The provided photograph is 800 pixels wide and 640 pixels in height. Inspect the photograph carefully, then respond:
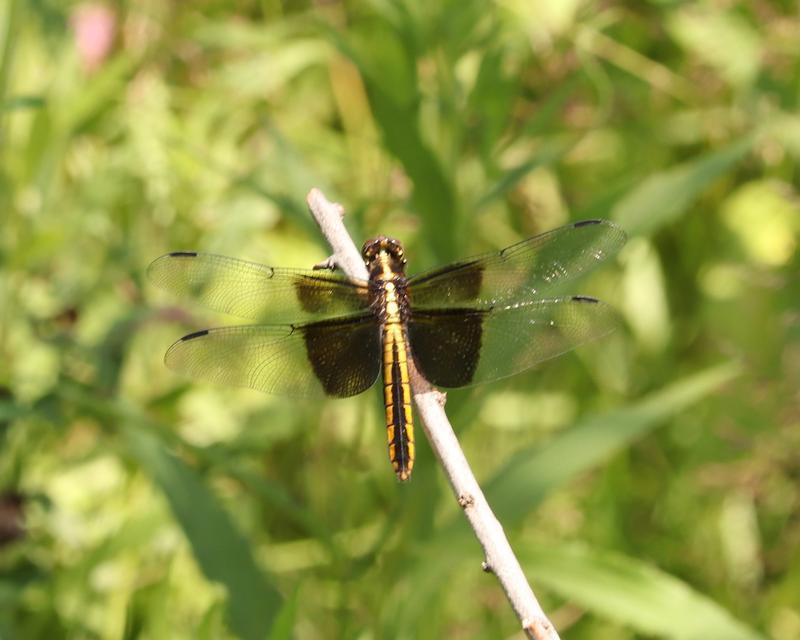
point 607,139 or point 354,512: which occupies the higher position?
point 607,139

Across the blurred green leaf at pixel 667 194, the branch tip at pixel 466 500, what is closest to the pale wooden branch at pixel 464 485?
the branch tip at pixel 466 500

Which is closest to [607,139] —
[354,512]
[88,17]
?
[354,512]

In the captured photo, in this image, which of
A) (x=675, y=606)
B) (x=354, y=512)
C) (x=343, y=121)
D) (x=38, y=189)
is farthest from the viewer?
(x=343, y=121)

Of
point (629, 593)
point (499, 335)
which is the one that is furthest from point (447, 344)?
point (629, 593)

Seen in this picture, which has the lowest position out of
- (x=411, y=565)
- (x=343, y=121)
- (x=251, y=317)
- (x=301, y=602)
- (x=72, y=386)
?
(x=411, y=565)

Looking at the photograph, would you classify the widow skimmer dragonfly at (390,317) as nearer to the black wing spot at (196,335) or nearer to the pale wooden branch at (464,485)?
the black wing spot at (196,335)

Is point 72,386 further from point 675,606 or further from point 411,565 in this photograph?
point 675,606

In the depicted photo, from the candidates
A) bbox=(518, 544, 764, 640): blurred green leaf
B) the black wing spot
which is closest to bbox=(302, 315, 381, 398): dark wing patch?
the black wing spot
